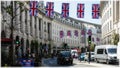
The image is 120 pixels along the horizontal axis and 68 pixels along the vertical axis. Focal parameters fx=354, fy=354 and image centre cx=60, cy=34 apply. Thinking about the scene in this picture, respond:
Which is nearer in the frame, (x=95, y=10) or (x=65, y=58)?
(x=95, y=10)

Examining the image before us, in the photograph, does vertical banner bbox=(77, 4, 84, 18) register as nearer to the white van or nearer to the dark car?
the dark car

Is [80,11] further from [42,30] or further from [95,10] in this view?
[42,30]

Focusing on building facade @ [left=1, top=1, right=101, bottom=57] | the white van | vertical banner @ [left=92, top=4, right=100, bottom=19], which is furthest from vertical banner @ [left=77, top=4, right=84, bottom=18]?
building facade @ [left=1, top=1, right=101, bottom=57]

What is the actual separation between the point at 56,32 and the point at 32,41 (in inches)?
1500

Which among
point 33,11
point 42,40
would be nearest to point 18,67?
point 33,11

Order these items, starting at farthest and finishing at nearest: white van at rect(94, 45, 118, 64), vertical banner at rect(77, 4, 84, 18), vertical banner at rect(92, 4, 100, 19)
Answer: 1. white van at rect(94, 45, 118, 64)
2. vertical banner at rect(92, 4, 100, 19)
3. vertical banner at rect(77, 4, 84, 18)

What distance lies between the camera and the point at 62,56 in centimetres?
4206

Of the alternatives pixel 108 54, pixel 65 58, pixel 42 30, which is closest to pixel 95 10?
pixel 108 54

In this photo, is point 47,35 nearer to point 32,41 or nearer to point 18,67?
point 32,41

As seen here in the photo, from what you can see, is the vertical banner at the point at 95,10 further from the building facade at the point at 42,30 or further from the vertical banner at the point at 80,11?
the building facade at the point at 42,30

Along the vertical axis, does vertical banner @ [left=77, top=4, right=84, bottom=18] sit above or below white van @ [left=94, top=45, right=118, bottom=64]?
above

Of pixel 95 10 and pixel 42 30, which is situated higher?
pixel 95 10

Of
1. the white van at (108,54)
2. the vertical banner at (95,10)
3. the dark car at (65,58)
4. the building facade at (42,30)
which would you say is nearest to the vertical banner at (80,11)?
the vertical banner at (95,10)

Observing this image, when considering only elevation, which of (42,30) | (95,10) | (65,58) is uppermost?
(95,10)
